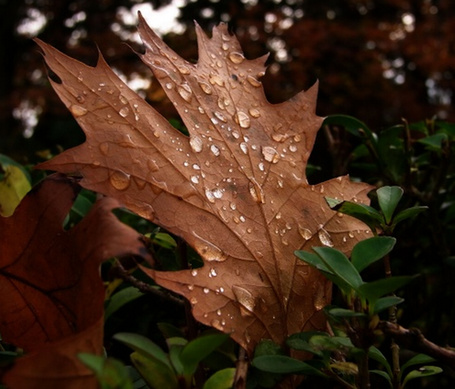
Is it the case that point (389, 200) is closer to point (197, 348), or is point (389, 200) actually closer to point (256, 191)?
point (256, 191)

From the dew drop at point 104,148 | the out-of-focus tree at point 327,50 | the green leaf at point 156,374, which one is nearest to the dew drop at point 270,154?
the dew drop at point 104,148

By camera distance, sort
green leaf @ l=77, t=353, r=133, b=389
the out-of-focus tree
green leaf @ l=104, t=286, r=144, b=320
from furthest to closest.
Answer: the out-of-focus tree, green leaf @ l=104, t=286, r=144, b=320, green leaf @ l=77, t=353, r=133, b=389

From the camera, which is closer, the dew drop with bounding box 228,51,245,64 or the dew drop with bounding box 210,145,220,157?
the dew drop with bounding box 210,145,220,157

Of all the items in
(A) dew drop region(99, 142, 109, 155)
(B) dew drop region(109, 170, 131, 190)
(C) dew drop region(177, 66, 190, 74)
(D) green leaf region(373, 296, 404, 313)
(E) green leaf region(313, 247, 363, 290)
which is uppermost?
(C) dew drop region(177, 66, 190, 74)

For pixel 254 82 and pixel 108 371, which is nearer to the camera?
pixel 108 371

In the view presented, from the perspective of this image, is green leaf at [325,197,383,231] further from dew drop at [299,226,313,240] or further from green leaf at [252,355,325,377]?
green leaf at [252,355,325,377]

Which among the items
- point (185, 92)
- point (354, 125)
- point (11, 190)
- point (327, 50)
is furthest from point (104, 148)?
point (327, 50)

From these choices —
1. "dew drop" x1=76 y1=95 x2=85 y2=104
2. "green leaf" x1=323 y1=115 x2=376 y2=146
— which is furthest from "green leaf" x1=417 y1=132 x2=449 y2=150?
"dew drop" x1=76 y1=95 x2=85 y2=104
